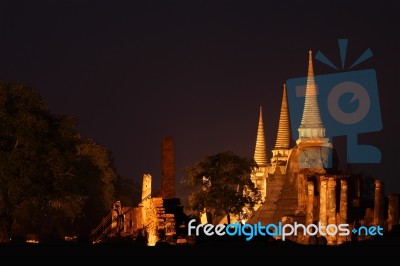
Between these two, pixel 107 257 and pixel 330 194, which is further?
pixel 330 194

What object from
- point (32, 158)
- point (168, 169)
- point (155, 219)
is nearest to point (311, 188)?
point (168, 169)

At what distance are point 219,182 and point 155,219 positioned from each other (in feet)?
72.9

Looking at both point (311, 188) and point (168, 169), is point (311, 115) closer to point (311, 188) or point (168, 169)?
point (311, 188)

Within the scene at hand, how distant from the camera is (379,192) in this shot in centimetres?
5956

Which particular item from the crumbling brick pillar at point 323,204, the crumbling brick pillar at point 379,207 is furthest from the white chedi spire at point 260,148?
the crumbling brick pillar at point 379,207

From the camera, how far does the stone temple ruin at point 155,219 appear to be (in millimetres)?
51406

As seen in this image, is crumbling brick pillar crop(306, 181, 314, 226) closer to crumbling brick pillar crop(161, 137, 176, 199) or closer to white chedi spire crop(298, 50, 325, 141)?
crumbling brick pillar crop(161, 137, 176, 199)

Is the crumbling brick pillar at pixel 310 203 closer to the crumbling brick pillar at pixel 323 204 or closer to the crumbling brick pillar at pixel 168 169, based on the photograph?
the crumbling brick pillar at pixel 323 204

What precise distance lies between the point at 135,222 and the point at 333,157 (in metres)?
51.3

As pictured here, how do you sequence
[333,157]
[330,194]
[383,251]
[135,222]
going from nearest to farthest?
1. [383,251]
2. [135,222]
3. [330,194]
4. [333,157]

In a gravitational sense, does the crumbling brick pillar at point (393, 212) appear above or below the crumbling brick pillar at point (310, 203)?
below

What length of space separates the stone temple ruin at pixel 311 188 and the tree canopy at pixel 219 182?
2.84 metres

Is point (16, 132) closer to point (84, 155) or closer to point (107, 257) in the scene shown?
point (107, 257)

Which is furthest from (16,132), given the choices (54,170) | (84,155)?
(84,155)
